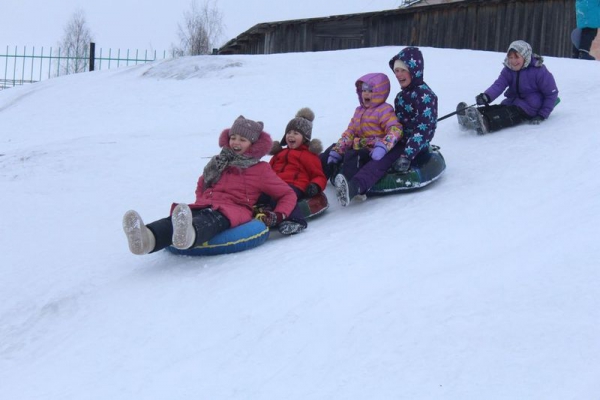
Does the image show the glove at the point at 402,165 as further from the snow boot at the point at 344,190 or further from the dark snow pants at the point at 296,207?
the dark snow pants at the point at 296,207

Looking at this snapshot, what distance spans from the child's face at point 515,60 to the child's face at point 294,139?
2.07 meters

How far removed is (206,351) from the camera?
2840 millimetres

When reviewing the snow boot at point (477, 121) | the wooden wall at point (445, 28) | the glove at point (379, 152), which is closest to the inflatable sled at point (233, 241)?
the glove at point (379, 152)

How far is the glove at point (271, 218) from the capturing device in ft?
13.9

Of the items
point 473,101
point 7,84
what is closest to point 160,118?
point 473,101

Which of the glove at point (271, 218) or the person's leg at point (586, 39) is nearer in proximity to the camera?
the glove at point (271, 218)

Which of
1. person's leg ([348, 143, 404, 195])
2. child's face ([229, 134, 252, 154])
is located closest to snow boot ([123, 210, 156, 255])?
child's face ([229, 134, 252, 154])

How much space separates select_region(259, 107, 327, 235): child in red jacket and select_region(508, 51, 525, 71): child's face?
193cm

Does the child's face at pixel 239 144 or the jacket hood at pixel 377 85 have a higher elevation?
the jacket hood at pixel 377 85

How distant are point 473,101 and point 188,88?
391cm

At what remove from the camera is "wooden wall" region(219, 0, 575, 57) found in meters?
12.9

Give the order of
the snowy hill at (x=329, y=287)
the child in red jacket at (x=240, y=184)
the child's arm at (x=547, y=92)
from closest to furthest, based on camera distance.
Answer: the snowy hill at (x=329, y=287) < the child in red jacket at (x=240, y=184) < the child's arm at (x=547, y=92)

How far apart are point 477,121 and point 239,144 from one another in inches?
93.7

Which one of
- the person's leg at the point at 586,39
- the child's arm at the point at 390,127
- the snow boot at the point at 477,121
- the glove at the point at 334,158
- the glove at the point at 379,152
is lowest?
the glove at the point at 334,158
